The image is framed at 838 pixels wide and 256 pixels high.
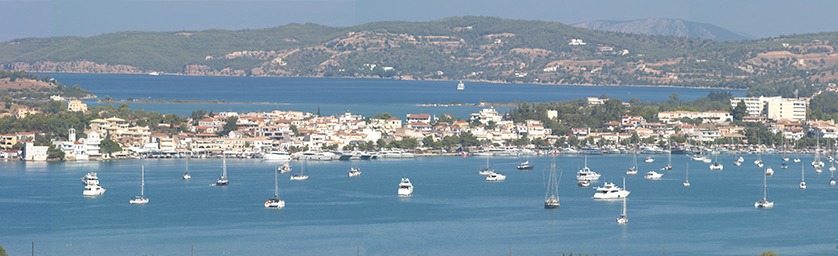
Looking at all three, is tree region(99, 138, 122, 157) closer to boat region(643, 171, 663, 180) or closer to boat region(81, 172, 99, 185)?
boat region(81, 172, 99, 185)

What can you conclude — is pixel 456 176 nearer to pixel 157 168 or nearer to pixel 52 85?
pixel 157 168

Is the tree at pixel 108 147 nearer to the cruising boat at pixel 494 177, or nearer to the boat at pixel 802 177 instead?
the cruising boat at pixel 494 177

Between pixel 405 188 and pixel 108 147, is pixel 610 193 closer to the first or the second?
pixel 405 188

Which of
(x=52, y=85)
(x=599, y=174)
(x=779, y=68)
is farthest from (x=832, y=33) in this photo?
(x=599, y=174)

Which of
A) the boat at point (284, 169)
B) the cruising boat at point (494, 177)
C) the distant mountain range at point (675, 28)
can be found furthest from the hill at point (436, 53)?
the cruising boat at point (494, 177)

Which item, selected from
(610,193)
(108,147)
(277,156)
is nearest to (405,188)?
(610,193)

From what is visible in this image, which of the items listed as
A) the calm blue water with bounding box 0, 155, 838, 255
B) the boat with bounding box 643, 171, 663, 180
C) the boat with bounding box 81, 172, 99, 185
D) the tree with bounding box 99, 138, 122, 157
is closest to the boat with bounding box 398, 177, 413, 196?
the calm blue water with bounding box 0, 155, 838, 255
